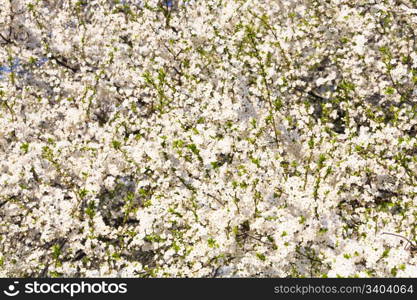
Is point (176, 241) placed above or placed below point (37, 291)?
above

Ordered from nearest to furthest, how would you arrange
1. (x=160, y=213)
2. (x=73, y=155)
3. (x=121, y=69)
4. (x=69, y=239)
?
(x=160, y=213) < (x=69, y=239) < (x=73, y=155) < (x=121, y=69)

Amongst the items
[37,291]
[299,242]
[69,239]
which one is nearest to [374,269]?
[299,242]

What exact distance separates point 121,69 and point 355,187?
6177 mm

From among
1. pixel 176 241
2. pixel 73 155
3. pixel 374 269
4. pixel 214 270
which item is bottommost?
pixel 374 269

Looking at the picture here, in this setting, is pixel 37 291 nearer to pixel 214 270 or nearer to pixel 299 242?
pixel 214 270

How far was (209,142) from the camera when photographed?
7.27 meters

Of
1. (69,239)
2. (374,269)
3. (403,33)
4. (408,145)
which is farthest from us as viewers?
(403,33)

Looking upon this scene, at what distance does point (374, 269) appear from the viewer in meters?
5.02

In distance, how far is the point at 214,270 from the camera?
6.43 meters

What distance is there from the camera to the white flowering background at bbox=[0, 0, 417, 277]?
6191 mm

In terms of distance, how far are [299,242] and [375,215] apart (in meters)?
1.22

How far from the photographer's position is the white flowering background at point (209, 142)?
6191mm

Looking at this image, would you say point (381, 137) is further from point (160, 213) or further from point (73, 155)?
point (73, 155)

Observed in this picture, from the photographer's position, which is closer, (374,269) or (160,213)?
(374,269)
